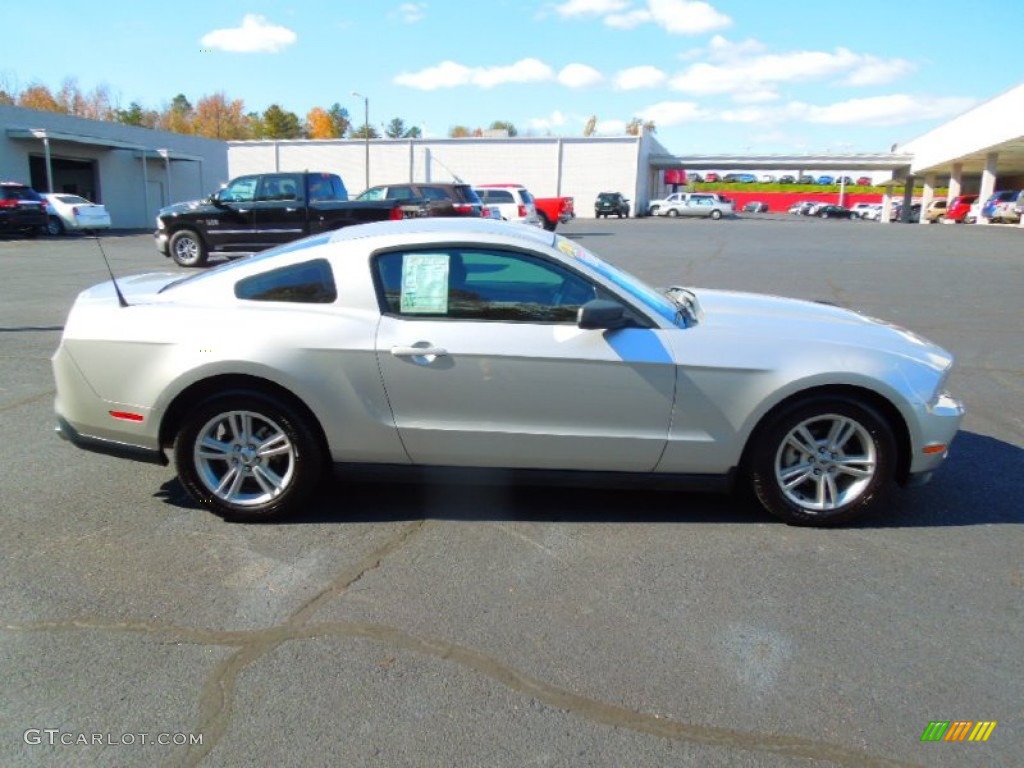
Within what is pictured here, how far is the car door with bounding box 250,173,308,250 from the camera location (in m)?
16.1

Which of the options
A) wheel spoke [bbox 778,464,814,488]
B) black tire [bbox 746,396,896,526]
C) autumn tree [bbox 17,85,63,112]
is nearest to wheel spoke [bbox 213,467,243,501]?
black tire [bbox 746,396,896,526]

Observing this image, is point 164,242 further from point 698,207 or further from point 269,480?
point 698,207

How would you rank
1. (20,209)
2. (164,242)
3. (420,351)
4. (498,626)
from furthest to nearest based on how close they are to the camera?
(20,209)
(164,242)
(420,351)
(498,626)

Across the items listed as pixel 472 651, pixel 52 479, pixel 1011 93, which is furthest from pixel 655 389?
pixel 1011 93

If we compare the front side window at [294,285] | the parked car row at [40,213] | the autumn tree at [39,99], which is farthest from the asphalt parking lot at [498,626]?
the autumn tree at [39,99]

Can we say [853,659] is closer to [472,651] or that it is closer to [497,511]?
[472,651]

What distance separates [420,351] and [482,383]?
1.15 ft

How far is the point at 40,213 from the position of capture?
25.6 metres

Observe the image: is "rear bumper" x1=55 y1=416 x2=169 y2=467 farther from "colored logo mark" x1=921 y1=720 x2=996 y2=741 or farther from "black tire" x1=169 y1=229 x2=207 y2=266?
"black tire" x1=169 y1=229 x2=207 y2=266

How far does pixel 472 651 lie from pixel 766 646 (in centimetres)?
116

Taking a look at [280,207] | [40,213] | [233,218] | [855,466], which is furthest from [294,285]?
[40,213]

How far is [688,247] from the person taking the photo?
78.7 ft

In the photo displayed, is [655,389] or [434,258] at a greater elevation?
[434,258]

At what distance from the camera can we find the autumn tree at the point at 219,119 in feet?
313
